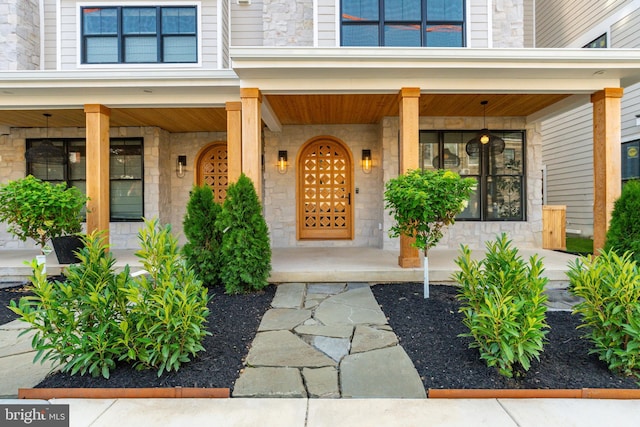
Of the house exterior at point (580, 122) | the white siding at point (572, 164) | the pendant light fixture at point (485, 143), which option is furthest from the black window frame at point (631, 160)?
the pendant light fixture at point (485, 143)

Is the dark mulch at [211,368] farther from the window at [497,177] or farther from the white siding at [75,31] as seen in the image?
the white siding at [75,31]

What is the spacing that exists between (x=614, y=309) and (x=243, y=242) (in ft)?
11.2

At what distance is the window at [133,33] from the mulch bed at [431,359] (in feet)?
16.2

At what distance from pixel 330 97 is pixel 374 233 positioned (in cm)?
306

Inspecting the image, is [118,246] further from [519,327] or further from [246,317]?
[519,327]

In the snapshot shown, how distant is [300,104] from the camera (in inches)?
231

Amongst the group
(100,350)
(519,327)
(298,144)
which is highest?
(298,144)

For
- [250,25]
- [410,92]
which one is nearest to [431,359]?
[410,92]

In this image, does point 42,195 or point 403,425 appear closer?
point 403,425

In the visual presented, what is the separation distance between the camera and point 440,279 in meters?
4.70

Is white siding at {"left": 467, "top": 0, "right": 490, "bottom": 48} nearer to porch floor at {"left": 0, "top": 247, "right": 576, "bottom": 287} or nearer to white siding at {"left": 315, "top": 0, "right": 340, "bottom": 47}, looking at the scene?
white siding at {"left": 315, "top": 0, "right": 340, "bottom": 47}

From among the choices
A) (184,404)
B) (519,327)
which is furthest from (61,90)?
(519,327)

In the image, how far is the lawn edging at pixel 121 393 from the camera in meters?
2.15

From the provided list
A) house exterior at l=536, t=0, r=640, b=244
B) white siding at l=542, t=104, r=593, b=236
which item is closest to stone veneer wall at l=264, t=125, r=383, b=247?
house exterior at l=536, t=0, r=640, b=244
